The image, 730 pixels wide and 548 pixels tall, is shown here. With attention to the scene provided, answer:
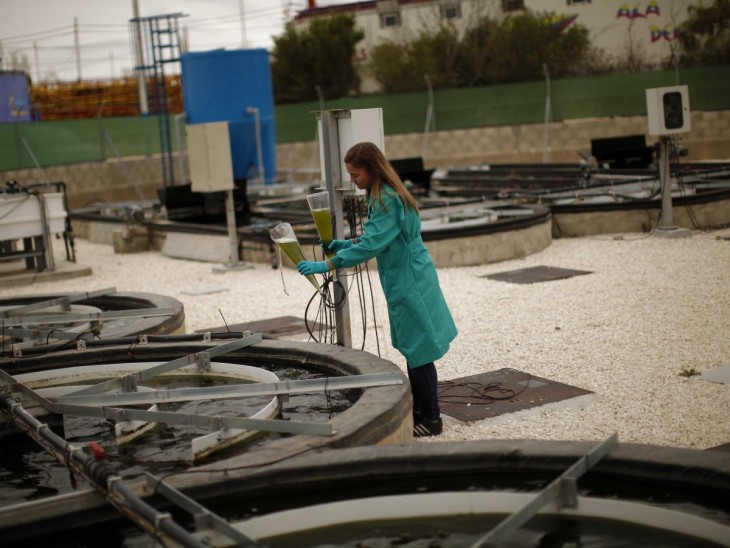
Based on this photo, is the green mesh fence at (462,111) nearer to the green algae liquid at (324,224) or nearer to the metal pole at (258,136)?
the metal pole at (258,136)

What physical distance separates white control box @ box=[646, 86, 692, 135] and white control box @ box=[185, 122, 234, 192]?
5603 mm

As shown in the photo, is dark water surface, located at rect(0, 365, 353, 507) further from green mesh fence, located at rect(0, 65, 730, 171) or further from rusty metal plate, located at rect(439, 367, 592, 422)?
green mesh fence, located at rect(0, 65, 730, 171)

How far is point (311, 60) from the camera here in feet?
128

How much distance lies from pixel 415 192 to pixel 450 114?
855 cm

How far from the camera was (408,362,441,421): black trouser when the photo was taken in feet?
17.9

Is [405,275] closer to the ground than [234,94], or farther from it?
closer to the ground

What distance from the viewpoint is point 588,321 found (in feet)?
27.2

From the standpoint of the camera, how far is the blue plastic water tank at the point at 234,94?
63.3 feet

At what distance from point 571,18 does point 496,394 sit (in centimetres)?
3022

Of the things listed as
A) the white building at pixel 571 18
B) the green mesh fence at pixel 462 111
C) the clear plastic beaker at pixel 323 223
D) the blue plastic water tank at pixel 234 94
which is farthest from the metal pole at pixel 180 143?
the white building at pixel 571 18

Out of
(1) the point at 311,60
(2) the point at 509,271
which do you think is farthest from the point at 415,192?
(1) the point at 311,60

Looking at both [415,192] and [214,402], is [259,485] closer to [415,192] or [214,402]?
[214,402]

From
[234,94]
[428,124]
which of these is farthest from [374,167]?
[428,124]

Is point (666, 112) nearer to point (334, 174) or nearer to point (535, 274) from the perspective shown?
point (535, 274)
